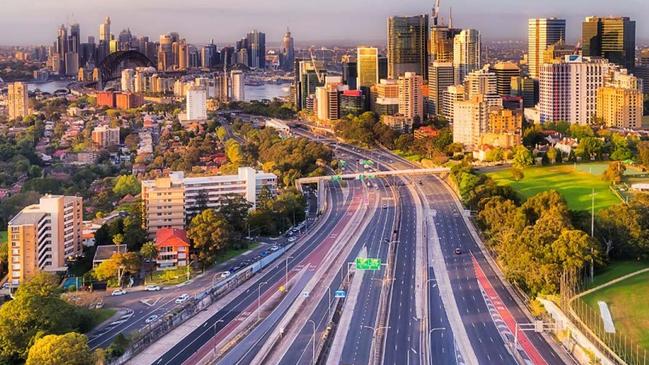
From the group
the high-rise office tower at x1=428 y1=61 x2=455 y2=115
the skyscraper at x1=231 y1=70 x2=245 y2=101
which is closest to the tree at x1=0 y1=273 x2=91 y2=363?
the high-rise office tower at x1=428 y1=61 x2=455 y2=115

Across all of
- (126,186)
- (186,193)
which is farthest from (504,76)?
(186,193)

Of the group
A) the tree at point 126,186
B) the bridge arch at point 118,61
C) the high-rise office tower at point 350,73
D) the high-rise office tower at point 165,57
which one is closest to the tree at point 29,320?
the tree at point 126,186

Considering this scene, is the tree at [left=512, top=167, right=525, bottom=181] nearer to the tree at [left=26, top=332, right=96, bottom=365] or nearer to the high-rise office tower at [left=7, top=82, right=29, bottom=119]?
the tree at [left=26, top=332, right=96, bottom=365]

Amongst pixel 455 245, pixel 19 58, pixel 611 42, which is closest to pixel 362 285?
pixel 455 245

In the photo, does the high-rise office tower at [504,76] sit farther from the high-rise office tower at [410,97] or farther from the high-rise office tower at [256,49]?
the high-rise office tower at [256,49]

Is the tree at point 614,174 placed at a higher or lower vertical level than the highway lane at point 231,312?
higher

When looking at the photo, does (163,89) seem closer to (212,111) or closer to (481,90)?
(212,111)
